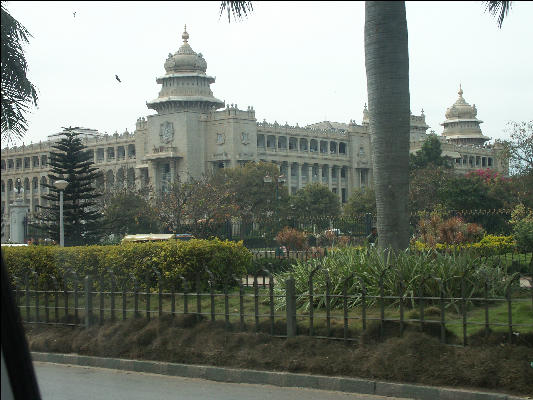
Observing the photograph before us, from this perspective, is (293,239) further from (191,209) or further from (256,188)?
(256,188)

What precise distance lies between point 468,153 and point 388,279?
99.0 m

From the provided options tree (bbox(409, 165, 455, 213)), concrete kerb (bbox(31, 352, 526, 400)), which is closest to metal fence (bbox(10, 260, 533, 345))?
concrete kerb (bbox(31, 352, 526, 400))

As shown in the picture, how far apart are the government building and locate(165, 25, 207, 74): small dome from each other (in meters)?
0.11

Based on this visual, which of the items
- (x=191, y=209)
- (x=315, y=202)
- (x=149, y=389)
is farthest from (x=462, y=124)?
(x=149, y=389)

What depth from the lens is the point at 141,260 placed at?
474 inches

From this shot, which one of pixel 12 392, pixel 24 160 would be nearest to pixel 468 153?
pixel 24 160

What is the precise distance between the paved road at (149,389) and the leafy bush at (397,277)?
1.37 m

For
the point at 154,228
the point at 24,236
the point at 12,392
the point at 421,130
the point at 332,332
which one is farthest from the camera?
the point at 421,130

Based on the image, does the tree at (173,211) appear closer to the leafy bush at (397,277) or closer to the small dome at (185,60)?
the leafy bush at (397,277)

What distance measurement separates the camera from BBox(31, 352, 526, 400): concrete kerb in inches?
283

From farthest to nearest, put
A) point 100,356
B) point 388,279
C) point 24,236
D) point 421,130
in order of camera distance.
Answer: point 421,130
point 24,236
point 100,356
point 388,279

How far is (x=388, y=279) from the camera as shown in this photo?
31.1 ft

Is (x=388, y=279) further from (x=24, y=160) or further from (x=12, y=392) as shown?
(x=24, y=160)

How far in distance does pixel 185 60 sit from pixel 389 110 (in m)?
75.5
